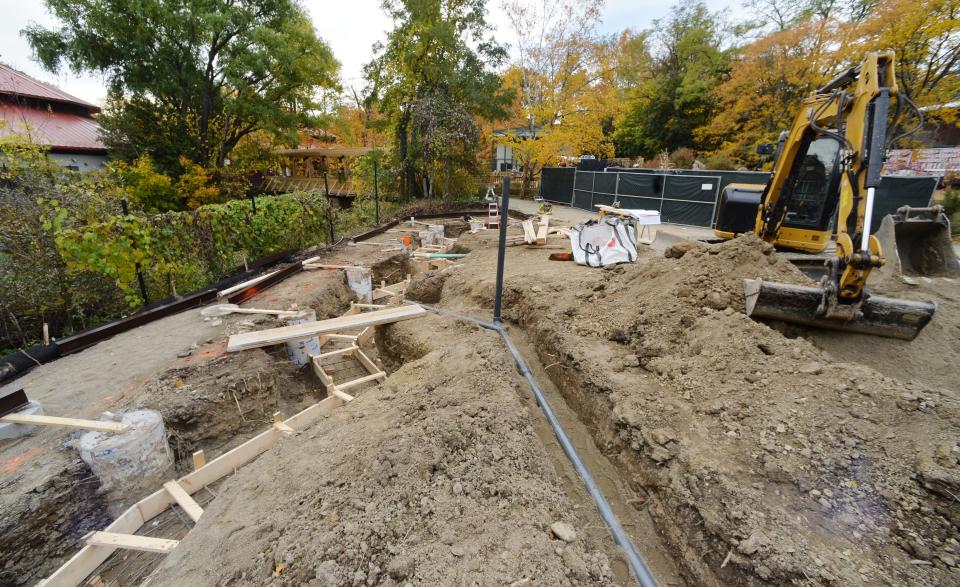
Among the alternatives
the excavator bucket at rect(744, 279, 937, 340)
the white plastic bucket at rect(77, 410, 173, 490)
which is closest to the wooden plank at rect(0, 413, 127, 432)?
the white plastic bucket at rect(77, 410, 173, 490)

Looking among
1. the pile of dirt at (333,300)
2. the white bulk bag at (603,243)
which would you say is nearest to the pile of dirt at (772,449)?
the white bulk bag at (603,243)

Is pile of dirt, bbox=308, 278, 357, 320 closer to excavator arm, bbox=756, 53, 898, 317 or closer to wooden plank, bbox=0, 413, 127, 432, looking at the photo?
wooden plank, bbox=0, 413, 127, 432

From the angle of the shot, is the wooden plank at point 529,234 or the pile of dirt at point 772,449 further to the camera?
the wooden plank at point 529,234

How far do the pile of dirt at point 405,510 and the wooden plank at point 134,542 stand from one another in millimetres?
264

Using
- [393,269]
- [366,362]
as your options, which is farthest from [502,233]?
[393,269]

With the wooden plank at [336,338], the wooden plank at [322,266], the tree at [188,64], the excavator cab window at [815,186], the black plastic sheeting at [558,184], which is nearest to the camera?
the excavator cab window at [815,186]

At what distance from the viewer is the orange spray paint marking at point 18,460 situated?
340 centimetres

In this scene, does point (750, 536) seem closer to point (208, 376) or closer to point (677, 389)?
point (677, 389)

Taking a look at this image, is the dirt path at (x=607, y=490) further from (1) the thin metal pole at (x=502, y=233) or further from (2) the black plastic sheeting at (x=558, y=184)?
(2) the black plastic sheeting at (x=558, y=184)

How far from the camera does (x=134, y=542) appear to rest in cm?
284

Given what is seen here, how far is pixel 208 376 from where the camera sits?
15.6 ft

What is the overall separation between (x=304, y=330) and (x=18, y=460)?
2877mm

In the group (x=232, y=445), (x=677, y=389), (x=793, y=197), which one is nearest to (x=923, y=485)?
(x=677, y=389)

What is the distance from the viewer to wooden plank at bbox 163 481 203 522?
124 inches
